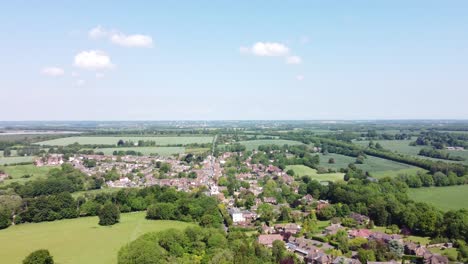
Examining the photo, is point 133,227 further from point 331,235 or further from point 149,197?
point 331,235

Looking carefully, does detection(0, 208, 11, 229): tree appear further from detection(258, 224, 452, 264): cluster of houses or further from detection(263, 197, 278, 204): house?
detection(263, 197, 278, 204): house

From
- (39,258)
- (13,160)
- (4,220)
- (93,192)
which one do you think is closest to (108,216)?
(4,220)

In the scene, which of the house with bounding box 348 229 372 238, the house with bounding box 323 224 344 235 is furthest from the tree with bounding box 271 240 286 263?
the house with bounding box 348 229 372 238

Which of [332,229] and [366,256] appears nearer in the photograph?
[366,256]

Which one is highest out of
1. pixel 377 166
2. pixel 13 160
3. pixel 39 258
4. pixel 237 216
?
pixel 39 258

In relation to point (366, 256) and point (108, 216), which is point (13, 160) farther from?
point (366, 256)

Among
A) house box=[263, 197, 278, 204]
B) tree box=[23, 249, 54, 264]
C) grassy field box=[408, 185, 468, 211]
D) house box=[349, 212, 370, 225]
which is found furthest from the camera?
house box=[263, 197, 278, 204]
